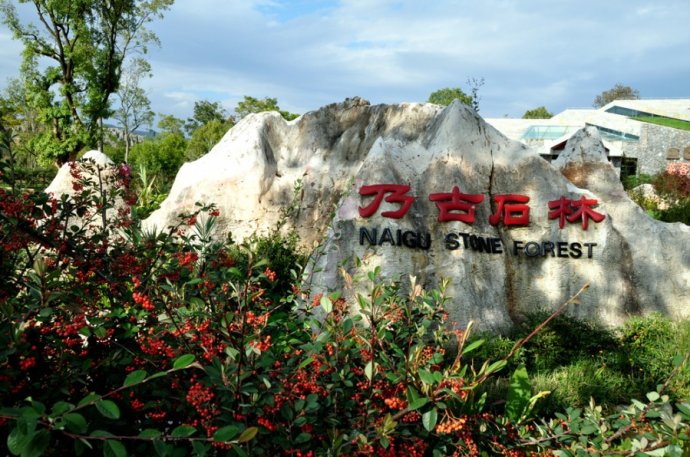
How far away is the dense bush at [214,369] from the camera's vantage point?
6.19ft

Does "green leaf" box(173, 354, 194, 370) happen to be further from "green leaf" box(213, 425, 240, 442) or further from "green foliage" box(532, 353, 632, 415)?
"green foliage" box(532, 353, 632, 415)

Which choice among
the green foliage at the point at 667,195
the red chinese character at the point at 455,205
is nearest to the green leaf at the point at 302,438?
the red chinese character at the point at 455,205

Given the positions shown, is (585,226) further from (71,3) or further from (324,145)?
(71,3)

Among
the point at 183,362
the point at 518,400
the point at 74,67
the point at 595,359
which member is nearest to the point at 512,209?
the point at 595,359

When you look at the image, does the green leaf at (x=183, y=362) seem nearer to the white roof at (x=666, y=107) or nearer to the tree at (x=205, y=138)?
the tree at (x=205, y=138)

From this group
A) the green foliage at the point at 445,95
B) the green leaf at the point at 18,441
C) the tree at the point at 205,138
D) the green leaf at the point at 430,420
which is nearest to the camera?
the green leaf at the point at 18,441

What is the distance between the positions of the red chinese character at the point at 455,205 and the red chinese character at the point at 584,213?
130cm

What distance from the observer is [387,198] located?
6.10 m

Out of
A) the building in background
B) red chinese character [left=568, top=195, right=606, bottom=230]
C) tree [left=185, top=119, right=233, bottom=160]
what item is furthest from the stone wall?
red chinese character [left=568, top=195, right=606, bottom=230]

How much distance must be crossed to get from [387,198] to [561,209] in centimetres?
218

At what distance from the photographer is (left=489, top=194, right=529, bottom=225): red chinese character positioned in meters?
6.58

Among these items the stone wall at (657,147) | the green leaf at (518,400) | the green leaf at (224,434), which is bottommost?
the green leaf at (518,400)

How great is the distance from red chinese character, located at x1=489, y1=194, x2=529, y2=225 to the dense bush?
400 cm

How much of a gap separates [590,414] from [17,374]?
94.1 inches
